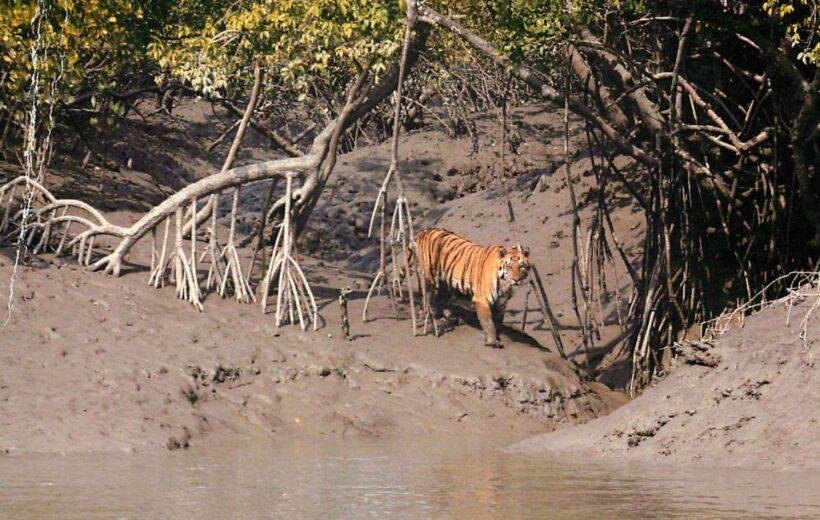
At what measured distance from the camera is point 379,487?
980cm

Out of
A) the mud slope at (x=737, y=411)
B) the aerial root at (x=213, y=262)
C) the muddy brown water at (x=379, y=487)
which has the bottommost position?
the muddy brown water at (x=379, y=487)

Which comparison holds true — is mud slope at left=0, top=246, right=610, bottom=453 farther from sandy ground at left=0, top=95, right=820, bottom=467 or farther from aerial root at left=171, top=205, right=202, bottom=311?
aerial root at left=171, top=205, right=202, bottom=311

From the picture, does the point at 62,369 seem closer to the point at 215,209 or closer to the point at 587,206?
the point at 215,209

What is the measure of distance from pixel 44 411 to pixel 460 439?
3.86 metres

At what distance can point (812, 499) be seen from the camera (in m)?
8.55

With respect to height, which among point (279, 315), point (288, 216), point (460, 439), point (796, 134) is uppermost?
point (796, 134)

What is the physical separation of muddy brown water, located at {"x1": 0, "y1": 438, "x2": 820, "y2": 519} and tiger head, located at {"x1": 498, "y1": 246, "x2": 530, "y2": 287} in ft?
12.1

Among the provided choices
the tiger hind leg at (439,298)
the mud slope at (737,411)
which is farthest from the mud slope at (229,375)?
the mud slope at (737,411)

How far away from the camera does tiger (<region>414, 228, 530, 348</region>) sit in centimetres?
1558

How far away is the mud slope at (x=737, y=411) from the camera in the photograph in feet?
33.1

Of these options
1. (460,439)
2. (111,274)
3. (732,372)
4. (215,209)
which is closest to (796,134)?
(732,372)

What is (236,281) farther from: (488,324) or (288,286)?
(488,324)

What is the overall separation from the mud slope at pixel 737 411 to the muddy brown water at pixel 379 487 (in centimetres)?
32

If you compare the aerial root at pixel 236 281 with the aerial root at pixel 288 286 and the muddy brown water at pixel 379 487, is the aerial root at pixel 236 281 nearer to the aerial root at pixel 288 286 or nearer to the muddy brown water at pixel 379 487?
the aerial root at pixel 288 286
